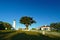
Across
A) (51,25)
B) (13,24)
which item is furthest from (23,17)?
(51,25)

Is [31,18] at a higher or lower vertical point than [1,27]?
higher

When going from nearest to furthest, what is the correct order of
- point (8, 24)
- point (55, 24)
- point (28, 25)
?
point (28, 25)
point (55, 24)
point (8, 24)

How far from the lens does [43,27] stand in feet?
415

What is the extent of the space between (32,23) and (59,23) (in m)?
19.7

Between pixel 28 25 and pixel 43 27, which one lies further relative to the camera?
pixel 43 27

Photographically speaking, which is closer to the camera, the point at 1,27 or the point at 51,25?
the point at 1,27

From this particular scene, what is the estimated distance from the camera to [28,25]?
110 m

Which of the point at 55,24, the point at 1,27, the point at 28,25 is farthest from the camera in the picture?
the point at 55,24

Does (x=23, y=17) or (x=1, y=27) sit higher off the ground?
(x=23, y=17)

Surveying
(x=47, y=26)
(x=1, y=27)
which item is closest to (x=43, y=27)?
(x=47, y=26)

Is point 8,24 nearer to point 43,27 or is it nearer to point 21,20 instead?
point 21,20

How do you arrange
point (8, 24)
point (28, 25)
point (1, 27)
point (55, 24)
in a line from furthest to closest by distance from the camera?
point (8, 24) → point (55, 24) → point (28, 25) → point (1, 27)

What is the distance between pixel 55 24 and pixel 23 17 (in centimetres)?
2605

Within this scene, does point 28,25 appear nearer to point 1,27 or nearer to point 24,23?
point 24,23
